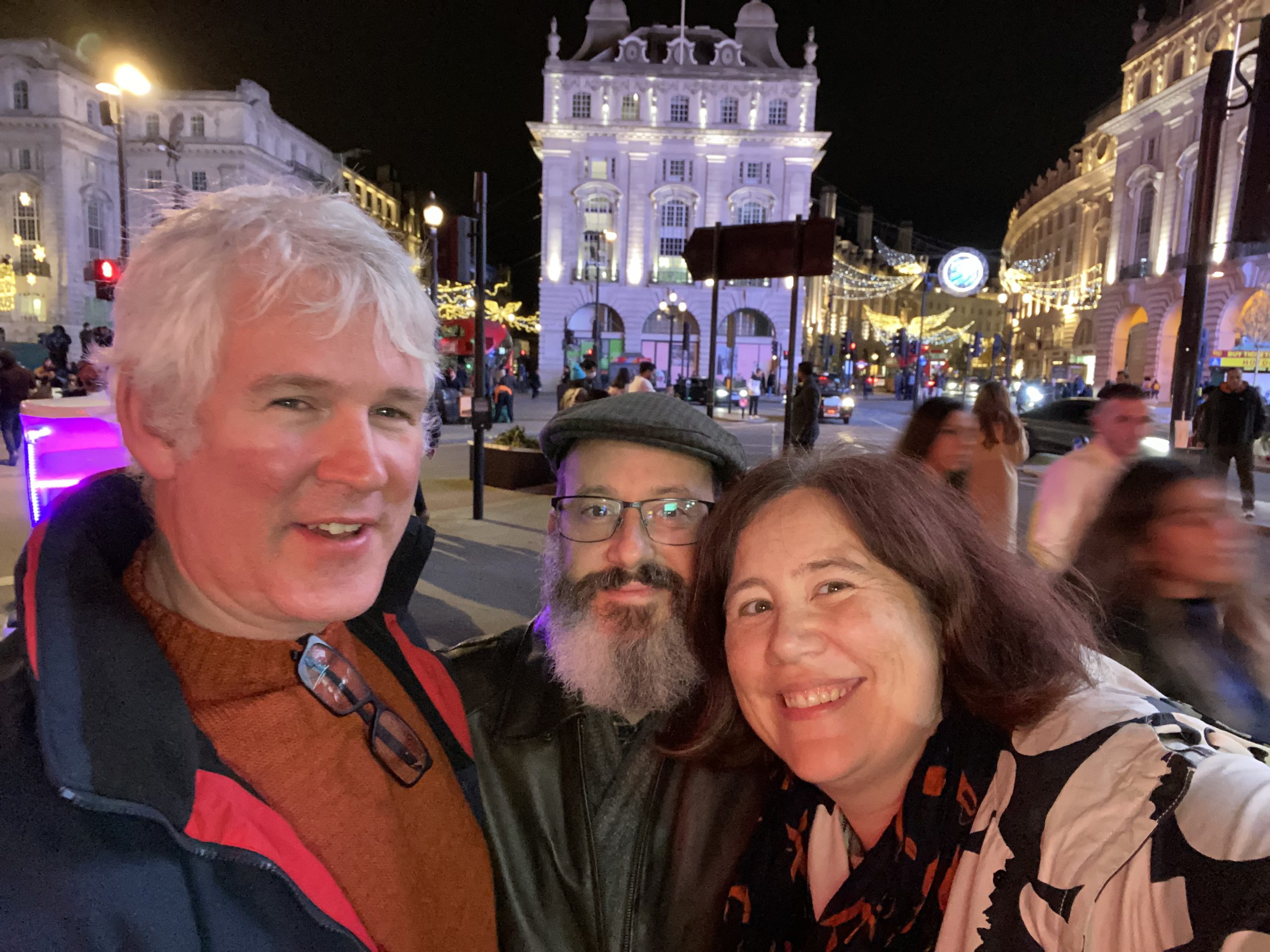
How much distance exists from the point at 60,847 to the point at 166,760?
0.46 feet

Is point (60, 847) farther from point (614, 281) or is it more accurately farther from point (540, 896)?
point (614, 281)

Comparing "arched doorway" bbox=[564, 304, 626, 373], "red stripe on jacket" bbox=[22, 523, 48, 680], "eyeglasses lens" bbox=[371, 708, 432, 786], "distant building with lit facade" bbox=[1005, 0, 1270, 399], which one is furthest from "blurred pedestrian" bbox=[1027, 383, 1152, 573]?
"arched doorway" bbox=[564, 304, 626, 373]

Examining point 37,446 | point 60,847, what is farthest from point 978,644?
point 37,446

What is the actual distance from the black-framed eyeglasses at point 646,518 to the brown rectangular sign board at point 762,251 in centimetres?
423

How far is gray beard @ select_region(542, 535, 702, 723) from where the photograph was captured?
1816 mm

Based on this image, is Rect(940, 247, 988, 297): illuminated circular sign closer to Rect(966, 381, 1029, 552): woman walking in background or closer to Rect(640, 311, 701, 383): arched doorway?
Rect(966, 381, 1029, 552): woman walking in background

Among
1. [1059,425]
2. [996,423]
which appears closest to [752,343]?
[1059,425]

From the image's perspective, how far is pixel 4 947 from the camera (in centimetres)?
88

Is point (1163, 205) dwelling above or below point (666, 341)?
above

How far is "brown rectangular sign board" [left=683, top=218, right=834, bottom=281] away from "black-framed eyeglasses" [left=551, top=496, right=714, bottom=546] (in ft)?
13.9

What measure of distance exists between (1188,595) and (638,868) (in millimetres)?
2358

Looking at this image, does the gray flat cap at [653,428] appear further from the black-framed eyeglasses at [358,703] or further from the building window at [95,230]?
the building window at [95,230]

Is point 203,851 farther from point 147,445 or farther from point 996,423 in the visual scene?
point 996,423

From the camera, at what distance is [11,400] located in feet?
41.9
